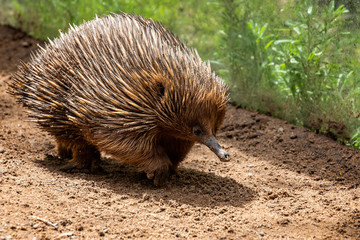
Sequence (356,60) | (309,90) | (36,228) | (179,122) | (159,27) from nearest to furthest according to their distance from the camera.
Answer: (36,228), (179,122), (159,27), (356,60), (309,90)

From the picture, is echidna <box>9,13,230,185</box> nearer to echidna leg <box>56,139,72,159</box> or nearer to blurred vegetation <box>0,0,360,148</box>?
echidna leg <box>56,139,72,159</box>

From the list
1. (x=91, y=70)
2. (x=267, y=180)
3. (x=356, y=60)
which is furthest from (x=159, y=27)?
(x=356, y=60)

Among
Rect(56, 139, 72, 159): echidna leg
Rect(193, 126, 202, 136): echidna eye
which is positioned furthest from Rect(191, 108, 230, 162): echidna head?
Rect(56, 139, 72, 159): echidna leg

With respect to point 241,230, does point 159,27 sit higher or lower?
higher

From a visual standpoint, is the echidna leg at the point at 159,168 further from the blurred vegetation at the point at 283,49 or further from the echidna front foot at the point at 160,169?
the blurred vegetation at the point at 283,49

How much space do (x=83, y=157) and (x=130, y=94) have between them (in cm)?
115

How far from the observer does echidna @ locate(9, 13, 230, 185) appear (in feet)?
14.7

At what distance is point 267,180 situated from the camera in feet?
17.3

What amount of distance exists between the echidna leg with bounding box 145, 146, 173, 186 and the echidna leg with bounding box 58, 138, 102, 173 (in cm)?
78

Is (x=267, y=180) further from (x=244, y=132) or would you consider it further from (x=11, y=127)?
(x=11, y=127)

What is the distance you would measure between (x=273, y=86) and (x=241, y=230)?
345cm

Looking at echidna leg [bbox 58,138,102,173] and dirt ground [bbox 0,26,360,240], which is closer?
→ dirt ground [bbox 0,26,360,240]

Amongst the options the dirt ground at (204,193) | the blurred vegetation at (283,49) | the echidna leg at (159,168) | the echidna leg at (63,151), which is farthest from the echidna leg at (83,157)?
the blurred vegetation at (283,49)

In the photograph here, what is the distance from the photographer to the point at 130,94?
455cm
